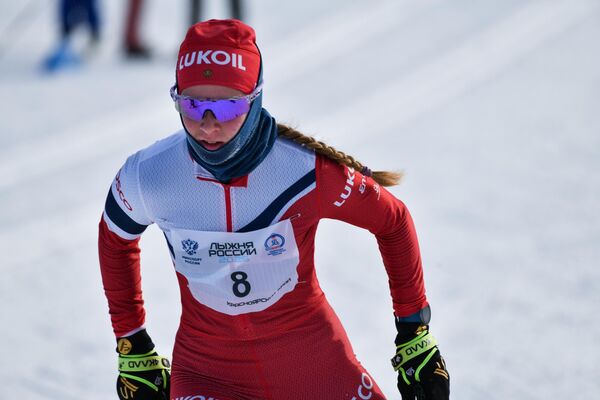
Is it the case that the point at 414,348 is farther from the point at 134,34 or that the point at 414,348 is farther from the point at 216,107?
the point at 134,34

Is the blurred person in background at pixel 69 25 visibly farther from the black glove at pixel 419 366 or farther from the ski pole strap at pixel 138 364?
the black glove at pixel 419 366

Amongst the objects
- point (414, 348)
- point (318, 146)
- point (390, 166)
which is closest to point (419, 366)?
point (414, 348)

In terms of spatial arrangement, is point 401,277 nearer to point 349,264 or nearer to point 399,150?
point 349,264

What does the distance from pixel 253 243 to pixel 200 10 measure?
7373mm

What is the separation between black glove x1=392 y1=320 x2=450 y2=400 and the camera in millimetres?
3344

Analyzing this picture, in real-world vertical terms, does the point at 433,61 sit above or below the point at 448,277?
above

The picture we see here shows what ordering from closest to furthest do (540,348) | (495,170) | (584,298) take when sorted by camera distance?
Result: (540,348) → (584,298) → (495,170)

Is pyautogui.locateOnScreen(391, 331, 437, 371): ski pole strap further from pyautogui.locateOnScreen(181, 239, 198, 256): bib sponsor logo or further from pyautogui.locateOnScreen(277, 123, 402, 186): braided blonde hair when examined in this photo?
pyautogui.locateOnScreen(181, 239, 198, 256): bib sponsor logo

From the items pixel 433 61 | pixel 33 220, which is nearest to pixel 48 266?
pixel 33 220

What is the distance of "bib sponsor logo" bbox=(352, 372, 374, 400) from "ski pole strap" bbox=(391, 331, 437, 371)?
0.15 m

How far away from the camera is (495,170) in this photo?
7.33m

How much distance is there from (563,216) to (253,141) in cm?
391

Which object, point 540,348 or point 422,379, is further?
point 540,348

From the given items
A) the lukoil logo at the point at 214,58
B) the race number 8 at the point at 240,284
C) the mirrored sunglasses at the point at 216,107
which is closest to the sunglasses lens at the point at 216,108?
the mirrored sunglasses at the point at 216,107
